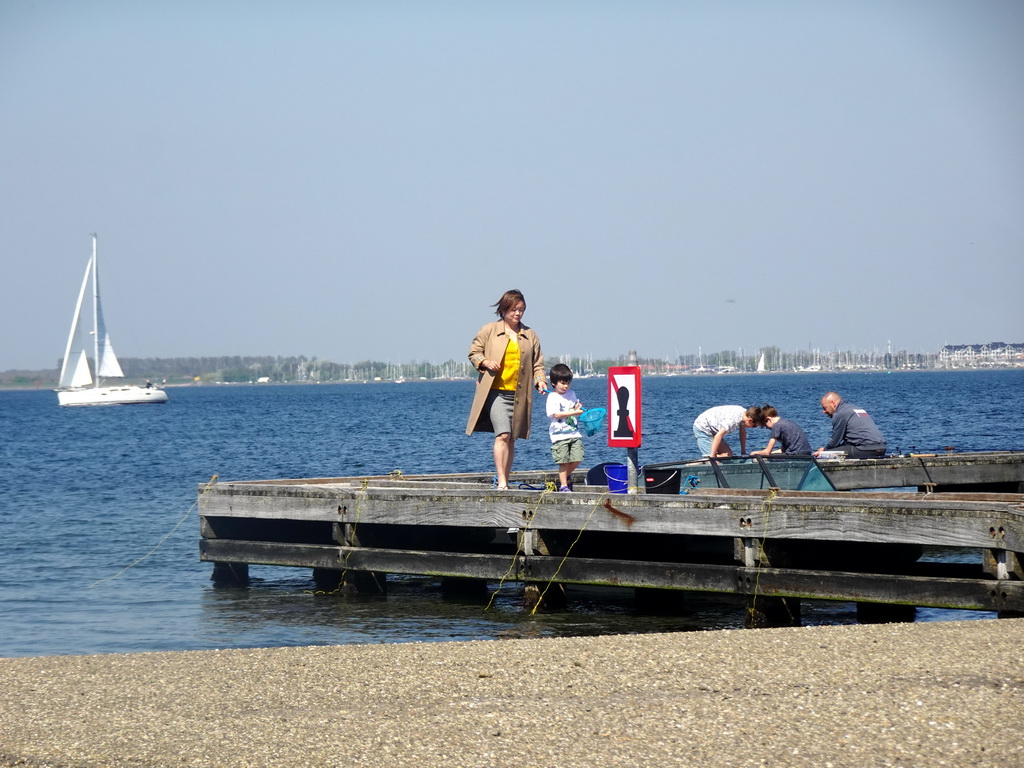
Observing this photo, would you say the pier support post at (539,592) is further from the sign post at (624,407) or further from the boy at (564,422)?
the sign post at (624,407)

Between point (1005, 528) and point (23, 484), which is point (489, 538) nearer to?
point (1005, 528)

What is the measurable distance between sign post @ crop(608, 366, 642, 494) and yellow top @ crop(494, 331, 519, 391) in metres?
1.47

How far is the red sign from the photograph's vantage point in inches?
377

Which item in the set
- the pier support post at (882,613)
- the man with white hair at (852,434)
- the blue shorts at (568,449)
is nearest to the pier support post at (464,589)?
the blue shorts at (568,449)

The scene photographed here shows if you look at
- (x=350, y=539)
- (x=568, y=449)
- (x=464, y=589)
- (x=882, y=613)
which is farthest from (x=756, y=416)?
(x=350, y=539)

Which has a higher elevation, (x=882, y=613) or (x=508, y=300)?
(x=508, y=300)

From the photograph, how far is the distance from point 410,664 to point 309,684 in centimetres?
76

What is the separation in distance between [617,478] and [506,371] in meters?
1.52

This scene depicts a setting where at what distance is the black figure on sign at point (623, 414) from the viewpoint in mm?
9648

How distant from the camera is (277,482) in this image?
45.3 ft

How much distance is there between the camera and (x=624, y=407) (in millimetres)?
9664

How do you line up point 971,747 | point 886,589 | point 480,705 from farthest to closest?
point 886,589 < point 480,705 < point 971,747

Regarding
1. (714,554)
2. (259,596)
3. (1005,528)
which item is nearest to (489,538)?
(714,554)

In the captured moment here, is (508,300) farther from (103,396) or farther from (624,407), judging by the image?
(103,396)
